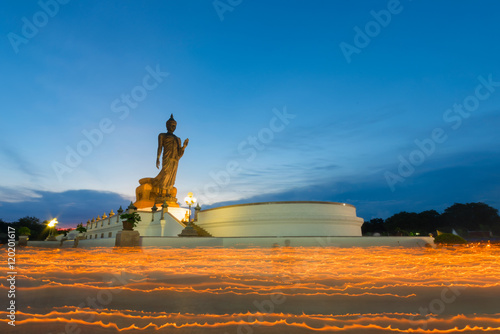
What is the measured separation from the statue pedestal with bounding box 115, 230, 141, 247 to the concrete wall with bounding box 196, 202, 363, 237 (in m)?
8.43

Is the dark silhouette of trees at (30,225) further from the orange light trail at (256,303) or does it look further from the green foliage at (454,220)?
the green foliage at (454,220)

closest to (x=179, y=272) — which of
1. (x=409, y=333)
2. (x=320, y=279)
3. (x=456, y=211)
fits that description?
(x=320, y=279)

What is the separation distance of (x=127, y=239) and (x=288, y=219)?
1127cm

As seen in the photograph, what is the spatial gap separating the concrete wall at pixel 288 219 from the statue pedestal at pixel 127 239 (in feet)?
27.7

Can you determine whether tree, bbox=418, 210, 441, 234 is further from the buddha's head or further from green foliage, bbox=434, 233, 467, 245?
the buddha's head

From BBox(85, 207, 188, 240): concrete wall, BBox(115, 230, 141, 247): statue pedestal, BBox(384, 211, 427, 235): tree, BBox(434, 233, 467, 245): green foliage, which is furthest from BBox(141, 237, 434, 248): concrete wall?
BBox(384, 211, 427, 235): tree

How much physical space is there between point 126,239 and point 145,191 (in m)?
17.3

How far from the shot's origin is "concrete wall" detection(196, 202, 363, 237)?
21109 mm

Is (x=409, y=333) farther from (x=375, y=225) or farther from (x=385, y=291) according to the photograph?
(x=375, y=225)

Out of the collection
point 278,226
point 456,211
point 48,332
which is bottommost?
point 48,332

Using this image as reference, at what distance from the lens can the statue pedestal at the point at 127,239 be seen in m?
15.6

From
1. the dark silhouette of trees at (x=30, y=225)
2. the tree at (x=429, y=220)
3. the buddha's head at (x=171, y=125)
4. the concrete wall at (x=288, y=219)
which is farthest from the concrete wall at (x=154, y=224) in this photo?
the tree at (x=429, y=220)

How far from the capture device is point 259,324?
10.7 ft

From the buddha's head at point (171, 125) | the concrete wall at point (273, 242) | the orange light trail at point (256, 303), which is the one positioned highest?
the buddha's head at point (171, 125)
